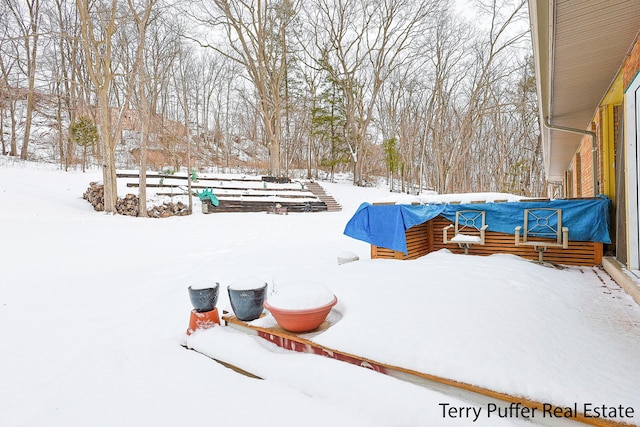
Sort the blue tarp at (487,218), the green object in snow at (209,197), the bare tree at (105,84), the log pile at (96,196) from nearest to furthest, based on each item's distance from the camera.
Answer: the blue tarp at (487,218), the bare tree at (105,84), the log pile at (96,196), the green object in snow at (209,197)

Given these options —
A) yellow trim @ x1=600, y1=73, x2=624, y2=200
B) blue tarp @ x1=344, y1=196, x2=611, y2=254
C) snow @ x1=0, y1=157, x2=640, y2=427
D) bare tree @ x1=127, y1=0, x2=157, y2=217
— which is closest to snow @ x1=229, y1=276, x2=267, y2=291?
snow @ x1=0, y1=157, x2=640, y2=427

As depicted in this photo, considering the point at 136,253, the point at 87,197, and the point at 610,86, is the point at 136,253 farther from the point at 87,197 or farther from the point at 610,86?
the point at 610,86

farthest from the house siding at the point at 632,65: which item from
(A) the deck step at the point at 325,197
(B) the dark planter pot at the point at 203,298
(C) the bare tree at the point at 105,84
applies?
(A) the deck step at the point at 325,197

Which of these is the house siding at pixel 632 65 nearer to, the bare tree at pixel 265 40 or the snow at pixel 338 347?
the snow at pixel 338 347

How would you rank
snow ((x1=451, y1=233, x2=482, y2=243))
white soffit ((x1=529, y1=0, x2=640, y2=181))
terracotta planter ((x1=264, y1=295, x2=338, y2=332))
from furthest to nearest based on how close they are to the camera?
snow ((x1=451, y1=233, x2=482, y2=243))
white soffit ((x1=529, y1=0, x2=640, y2=181))
terracotta planter ((x1=264, y1=295, x2=338, y2=332))

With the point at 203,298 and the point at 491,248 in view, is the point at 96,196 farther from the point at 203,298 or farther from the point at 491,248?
the point at 491,248

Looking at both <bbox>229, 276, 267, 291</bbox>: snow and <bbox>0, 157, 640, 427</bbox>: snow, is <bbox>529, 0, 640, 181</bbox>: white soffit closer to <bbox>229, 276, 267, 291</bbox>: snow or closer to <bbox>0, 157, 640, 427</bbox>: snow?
<bbox>0, 157, 640, 427</bbox>: snow

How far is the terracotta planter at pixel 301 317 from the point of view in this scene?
247 cm

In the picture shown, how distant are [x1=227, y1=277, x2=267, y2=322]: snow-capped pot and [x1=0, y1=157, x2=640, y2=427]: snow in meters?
0.13

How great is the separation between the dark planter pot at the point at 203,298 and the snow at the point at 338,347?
0.85 ft

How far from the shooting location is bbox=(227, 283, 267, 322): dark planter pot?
9.39 ft

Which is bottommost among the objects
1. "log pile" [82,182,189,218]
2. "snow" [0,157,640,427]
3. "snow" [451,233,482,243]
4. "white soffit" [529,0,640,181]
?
"snow" [0,157,640,427]

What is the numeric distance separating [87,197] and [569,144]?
15.9 metres

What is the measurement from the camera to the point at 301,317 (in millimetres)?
2475
